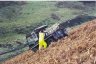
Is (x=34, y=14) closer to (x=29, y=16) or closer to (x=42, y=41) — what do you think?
(x=29, y=16)

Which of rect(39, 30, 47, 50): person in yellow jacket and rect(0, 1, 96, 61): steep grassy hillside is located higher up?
rect(39, 30, 47, 50): person in yellow jacket

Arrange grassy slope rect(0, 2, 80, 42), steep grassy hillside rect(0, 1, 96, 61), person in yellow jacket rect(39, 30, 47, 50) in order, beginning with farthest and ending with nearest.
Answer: grassy slope rect(0, 2, 80, 42) < steep grassy hillside rect(0, 1, 96, 61) < person in yellow jacket rect(39, 30, 47, 50)

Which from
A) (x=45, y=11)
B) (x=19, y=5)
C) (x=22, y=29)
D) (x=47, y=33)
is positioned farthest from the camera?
(x=19, y=5)

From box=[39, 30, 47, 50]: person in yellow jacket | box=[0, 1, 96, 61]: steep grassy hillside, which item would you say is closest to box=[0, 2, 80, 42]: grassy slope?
box=[0, 1, 96, 61]: steep grassy hillside

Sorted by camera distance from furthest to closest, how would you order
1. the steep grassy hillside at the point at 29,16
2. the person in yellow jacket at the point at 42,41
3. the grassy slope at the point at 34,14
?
the grassy slope at the point at 34,14 < the steep grassy hillside at the point at 29,16 < the person in yellow jacket at the point at 42,41

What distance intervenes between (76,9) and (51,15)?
5.24 m

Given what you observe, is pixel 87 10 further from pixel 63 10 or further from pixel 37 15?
pixel 37 15

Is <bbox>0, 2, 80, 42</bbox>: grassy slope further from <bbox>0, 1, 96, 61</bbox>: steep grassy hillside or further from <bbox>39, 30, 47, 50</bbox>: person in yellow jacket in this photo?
<bbox>39, 30, 47, 50</bbox>: person in yellow jacket

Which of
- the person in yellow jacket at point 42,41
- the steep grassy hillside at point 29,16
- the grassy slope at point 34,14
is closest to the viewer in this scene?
the person in yellow jacket at point 42,41

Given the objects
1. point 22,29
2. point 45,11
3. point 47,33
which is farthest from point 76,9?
point 47,33

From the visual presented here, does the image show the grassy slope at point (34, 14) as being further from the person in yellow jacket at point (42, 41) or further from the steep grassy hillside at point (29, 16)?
the person in yellow jacket at point (42, 41)

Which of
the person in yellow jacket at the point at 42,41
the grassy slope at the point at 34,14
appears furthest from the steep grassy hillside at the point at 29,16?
the person in yellow jacket at the point at 42,41

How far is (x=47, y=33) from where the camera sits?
15.6 meters

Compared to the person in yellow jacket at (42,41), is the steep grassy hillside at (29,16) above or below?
below
